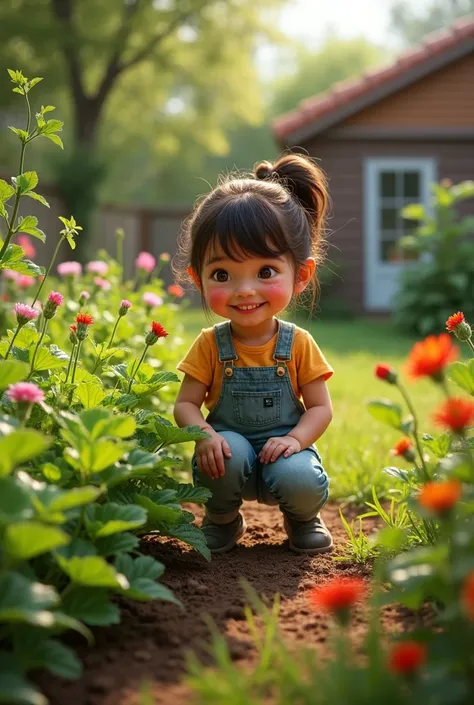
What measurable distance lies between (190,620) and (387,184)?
10.9 m

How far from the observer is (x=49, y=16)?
18031mm

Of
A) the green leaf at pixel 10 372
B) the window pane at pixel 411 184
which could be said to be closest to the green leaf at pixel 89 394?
the green leaf at pixel 10 372

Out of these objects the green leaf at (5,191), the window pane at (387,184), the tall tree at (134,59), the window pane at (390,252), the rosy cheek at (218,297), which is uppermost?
the tall tree at (134,59)

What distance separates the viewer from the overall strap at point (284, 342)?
2.61 metres

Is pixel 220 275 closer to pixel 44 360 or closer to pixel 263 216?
pixel 263 216

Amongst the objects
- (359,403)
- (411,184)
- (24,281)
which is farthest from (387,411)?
(411,184)

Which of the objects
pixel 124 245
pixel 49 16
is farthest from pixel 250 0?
pixel 124 245

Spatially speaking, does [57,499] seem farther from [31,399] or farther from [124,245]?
[124,245]

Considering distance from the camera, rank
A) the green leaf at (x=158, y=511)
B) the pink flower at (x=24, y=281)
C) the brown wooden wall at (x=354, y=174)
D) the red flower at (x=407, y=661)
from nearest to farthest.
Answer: the red flower at (x=407, y=661), the green leaf at (x=158, y=511), the pink flower at (x=24, y=281), the brown wooden wall at (x=354, y=174)

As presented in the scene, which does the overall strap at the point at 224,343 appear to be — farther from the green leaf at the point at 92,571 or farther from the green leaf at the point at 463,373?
the green leaf at the point at 92,571

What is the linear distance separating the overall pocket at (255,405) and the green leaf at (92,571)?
1.15 meters

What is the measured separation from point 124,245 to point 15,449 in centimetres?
1456

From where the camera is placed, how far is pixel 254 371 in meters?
2.61

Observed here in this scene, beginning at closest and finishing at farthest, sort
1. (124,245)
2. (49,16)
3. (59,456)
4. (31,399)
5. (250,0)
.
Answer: (31,399), (59,456), (124,245), (49,16), (250,0)
